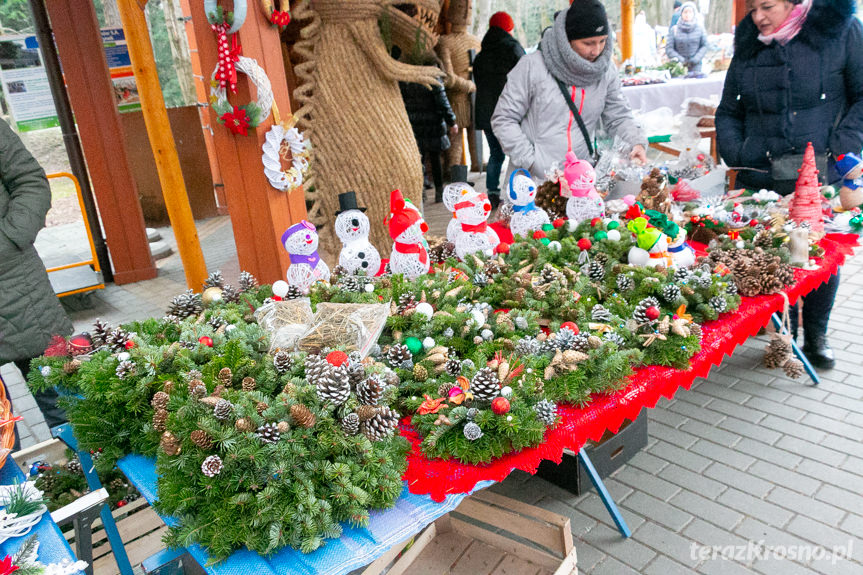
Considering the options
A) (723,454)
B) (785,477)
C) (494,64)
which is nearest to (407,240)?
(723,454)

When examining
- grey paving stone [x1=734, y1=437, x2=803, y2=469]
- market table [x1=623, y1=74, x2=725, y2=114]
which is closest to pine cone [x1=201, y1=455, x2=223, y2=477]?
grey paving stone [x1=734, y1=437, x2=803, y2=469]

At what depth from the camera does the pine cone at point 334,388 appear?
139 centimetres

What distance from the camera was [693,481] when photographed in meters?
2.46

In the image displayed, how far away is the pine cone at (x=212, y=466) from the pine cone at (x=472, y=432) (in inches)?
21.4

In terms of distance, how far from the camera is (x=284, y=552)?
4.01 feet

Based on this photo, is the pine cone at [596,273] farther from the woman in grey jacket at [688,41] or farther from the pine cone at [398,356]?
the woman in grey jacket at [688,41]

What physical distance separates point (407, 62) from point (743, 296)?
2290 mm

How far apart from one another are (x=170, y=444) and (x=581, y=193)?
6.98 ft

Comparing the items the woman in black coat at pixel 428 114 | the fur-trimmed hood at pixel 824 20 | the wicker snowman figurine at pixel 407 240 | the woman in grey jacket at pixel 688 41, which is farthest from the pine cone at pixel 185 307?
the woman in grey jacket at pixel 688 41

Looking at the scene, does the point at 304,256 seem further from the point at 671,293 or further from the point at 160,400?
the point at 671,293

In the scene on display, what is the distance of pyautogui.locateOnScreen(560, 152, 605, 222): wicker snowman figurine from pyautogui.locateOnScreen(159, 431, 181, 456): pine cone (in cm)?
202

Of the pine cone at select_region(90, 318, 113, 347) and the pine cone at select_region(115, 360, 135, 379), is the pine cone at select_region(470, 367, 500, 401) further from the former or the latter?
the pine cone at select_region(90, 318, 113, 347)

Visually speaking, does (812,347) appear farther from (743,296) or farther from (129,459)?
(129,459)

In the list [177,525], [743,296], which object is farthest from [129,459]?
[743,296]
